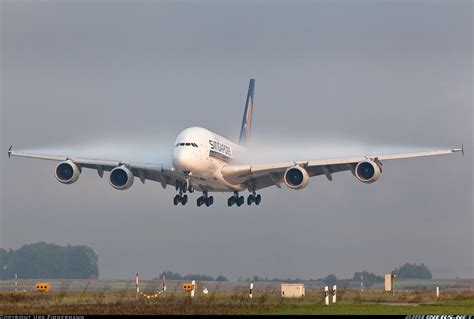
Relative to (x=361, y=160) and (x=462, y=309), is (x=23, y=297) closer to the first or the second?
(x=462, y=309)

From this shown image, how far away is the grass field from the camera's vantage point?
44094 mm

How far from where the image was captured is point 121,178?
77312 mm

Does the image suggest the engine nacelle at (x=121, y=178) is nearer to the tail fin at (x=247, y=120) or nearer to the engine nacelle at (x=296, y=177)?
the engine nacelle at (x=296, y=177)

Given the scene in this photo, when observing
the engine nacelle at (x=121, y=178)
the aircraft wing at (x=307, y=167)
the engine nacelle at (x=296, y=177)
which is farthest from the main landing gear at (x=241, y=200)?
the engine nacelle at (x=121, y=178)

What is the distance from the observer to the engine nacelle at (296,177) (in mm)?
75312

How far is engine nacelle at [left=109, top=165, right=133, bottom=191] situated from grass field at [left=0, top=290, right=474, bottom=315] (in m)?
20.3

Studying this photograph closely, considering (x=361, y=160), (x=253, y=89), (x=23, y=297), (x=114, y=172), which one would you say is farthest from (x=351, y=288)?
(x=253, y=89)

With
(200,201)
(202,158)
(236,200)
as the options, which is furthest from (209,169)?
(236,200)

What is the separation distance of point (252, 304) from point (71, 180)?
32822mm

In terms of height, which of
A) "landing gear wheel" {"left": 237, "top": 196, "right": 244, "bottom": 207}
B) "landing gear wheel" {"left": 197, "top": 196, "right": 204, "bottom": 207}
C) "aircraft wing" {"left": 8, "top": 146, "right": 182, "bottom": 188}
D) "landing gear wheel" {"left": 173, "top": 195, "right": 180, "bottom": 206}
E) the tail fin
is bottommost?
"landing gear wheel" {"left": 173, "top": 195, "right": 180, "bottom": 206}

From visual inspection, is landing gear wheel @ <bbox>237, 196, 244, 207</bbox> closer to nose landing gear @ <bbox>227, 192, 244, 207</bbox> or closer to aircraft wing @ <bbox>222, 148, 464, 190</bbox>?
nose landing gear @ <bbox>227, 192, 244, 207</bbox>

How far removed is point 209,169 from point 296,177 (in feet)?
21.2

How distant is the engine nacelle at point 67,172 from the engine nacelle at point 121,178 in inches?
102

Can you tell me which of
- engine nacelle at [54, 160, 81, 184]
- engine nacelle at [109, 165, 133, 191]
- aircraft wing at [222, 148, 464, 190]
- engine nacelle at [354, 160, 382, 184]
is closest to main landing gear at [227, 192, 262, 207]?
aircraft wing at [222, 148, 464, 190]
